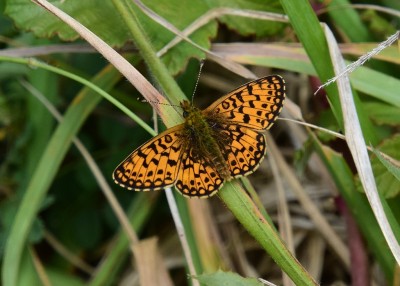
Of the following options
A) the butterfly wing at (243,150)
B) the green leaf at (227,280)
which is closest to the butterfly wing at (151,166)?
the butterfly wing at (243,150)

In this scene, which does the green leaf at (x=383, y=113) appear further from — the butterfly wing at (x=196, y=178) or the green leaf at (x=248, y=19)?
the butterfly wing at (x=196, y=178)

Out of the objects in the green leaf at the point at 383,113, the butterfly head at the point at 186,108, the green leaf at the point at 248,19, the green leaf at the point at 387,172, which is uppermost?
the green leaf at the point at 248,19

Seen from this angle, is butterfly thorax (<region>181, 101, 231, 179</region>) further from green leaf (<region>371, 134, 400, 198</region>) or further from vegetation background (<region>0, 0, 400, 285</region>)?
green leaf (<region>371, 134, 400, 198</region>)

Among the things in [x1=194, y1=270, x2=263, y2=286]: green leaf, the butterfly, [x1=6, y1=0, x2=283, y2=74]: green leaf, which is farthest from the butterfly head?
[x1=194, y1=270, x2=263, y2=286]: green leaf

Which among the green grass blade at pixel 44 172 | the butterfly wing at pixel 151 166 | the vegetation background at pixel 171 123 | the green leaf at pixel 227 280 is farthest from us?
the green grass blade at pixel 44 172

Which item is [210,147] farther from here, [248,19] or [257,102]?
[248,19]

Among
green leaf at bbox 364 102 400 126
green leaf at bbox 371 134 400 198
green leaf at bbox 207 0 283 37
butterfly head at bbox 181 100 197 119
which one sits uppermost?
green leaf at bbox 207 0 283 37

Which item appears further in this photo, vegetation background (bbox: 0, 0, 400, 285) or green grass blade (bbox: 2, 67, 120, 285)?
green grass blade (bbox: 2, 67, 120, 285)

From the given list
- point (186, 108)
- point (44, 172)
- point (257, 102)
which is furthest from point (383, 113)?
point (44, 172)
